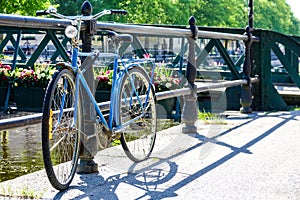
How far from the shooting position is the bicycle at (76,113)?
14.6ft

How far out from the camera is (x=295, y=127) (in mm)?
8539

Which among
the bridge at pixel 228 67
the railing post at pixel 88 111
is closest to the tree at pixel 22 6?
the bridge at pixel 228 67

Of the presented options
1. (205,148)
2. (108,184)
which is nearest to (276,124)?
(205,148)

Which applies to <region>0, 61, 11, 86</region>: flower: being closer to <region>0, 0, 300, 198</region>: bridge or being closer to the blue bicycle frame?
<region>0, 0, 300, 198</region>: bridge

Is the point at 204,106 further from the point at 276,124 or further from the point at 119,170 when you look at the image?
the point at 119,170

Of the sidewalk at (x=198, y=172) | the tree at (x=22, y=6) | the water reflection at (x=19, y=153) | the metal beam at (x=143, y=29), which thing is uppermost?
the tree at (x=22, y=6)

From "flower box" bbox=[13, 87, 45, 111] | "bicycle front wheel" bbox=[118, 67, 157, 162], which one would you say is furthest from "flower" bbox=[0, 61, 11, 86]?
"bicycle front wheel" bbox=[118, 67, 157, 162]

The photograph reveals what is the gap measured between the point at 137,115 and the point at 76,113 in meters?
1.23

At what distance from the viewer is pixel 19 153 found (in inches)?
286

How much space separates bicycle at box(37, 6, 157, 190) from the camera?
446cm

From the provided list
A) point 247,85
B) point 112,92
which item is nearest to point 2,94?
point 247,85

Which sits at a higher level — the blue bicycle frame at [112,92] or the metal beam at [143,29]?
the metal beam at [143,29]

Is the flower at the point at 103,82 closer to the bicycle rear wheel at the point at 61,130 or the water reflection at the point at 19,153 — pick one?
the water reflection at the point at 19,153

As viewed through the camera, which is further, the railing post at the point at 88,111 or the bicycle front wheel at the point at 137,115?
the bicycle front wheel at the point at 137,115
